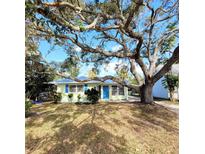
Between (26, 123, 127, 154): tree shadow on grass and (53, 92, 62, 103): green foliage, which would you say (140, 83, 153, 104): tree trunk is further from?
(53, 92, 62, 103): green foliage

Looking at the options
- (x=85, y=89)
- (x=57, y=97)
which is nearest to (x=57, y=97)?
(x=57, y=97)

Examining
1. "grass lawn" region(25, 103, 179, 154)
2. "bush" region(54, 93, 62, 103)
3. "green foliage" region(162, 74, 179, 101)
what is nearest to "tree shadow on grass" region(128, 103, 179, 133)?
"grass lawn" region(25, 103, 179, 154)

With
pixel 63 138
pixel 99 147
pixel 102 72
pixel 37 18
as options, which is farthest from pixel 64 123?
pixel 37 18

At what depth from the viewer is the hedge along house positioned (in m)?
11.1

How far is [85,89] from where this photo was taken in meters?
11.5

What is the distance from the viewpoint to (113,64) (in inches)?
300

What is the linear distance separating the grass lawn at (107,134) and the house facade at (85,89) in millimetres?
5428

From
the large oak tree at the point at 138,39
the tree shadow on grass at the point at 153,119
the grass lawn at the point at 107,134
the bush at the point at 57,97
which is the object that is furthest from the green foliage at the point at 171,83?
the bush at the point at 57,97

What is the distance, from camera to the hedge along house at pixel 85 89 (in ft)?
36.4

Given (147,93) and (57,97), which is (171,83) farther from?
(57,97)
